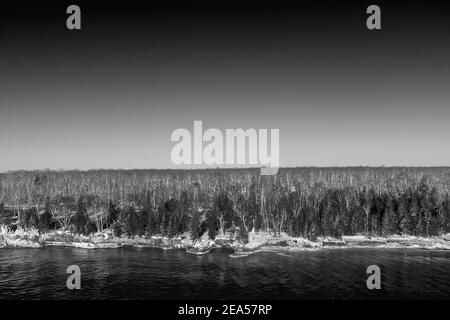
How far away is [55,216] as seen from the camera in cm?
13075

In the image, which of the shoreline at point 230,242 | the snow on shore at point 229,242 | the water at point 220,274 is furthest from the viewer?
the snow on shore at point 229,242

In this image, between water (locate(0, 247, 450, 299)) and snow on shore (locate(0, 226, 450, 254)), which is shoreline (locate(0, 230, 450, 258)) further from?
water (locate(0, 247, 450, 299))

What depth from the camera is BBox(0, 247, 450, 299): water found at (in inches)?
2603

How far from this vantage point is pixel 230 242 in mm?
107250

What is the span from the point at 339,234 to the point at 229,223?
3398 cm

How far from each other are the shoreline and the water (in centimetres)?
392

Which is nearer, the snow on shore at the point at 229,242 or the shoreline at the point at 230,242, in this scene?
the shoreline at the point at 230,242

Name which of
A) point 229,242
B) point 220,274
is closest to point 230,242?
point 229,242

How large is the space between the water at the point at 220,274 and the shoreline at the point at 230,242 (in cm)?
392

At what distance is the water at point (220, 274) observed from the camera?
66.1 meters

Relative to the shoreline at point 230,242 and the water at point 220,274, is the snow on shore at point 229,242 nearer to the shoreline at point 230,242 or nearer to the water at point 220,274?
the shoreline at point 230,242

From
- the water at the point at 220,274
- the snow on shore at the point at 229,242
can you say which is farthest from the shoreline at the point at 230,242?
the water at the point at 220,274
